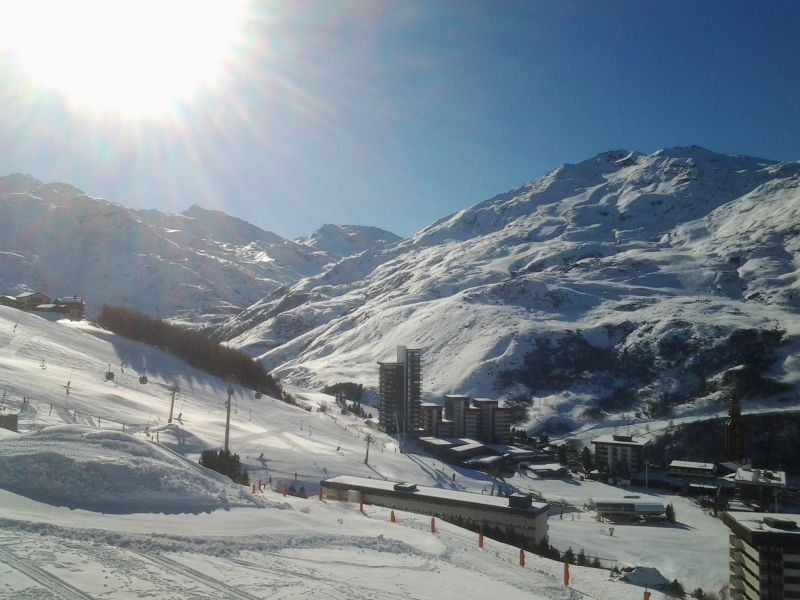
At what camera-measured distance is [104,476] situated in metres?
14.7

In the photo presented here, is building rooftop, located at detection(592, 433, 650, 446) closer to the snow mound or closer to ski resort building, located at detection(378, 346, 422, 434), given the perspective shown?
ski resort building, located at detection(378, 346, 422, 434)

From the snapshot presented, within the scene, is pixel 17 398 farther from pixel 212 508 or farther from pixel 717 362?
pixel 717 362

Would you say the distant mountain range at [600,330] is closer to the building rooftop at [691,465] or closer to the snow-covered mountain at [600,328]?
the snow-covered mountain at [600,328]

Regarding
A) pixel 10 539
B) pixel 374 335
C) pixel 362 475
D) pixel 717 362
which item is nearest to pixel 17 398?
pixel 362 475

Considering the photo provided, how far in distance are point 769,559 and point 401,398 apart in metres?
71.0

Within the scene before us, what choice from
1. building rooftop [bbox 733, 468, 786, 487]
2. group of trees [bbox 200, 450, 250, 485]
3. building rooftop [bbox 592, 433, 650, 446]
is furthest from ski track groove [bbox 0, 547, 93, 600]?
building rooftop [bbox 592, 433, 650, 446]

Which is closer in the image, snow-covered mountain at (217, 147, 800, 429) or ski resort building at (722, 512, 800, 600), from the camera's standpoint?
ski resort building at (722, 512, 800, 600)

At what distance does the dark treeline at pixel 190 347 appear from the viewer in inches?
3041

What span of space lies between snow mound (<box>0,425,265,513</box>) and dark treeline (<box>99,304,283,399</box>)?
60120 millimetres

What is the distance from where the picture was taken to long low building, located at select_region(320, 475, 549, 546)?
1218 inches

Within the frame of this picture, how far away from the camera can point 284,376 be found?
145750 millimetres

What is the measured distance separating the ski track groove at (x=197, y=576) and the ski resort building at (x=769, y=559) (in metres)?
12.7

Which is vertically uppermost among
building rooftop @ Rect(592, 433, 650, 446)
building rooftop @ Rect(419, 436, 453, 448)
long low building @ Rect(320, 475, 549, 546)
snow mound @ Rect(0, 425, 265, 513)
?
snow mound @ Rect(0, 425, 265, 513)

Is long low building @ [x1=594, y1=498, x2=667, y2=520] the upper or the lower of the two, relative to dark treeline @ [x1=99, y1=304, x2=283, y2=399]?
lower
